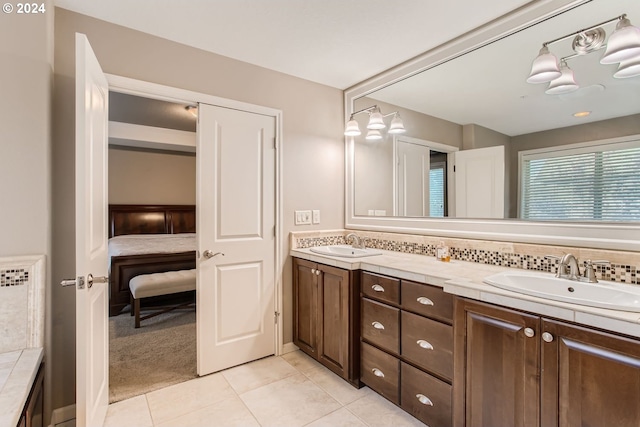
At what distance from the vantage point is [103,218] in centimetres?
181

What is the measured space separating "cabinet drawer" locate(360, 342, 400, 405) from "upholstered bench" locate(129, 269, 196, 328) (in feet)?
7.56

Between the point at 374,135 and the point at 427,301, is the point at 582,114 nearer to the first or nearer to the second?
the point at 427,301

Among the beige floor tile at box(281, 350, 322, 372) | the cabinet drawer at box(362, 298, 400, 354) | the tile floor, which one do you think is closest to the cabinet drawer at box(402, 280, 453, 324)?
the cabinet drawer at box(362, 298, 400, 354)

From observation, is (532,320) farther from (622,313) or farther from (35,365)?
(35,365)

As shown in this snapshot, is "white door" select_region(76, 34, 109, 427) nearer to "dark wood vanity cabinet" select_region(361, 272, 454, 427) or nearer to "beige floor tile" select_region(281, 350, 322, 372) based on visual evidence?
"beige floor tile" select_region(281, 350, 322, 372)

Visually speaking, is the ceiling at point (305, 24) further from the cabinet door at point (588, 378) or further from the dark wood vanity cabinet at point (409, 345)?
the cabinet door at point (588, 378)

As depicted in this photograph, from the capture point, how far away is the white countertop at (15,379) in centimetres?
111

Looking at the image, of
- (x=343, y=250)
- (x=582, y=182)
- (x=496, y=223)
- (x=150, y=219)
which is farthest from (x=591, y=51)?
(x=150, y=219)

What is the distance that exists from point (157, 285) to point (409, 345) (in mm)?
2721

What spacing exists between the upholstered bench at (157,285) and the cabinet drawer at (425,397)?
2633mm

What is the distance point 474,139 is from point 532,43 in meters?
0.61

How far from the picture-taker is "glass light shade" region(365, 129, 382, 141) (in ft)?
9.08

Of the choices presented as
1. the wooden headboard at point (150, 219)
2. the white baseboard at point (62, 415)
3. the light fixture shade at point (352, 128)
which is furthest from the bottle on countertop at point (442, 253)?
the wooden headboard at point (150, 219)

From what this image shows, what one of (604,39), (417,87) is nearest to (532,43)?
(604,39)
